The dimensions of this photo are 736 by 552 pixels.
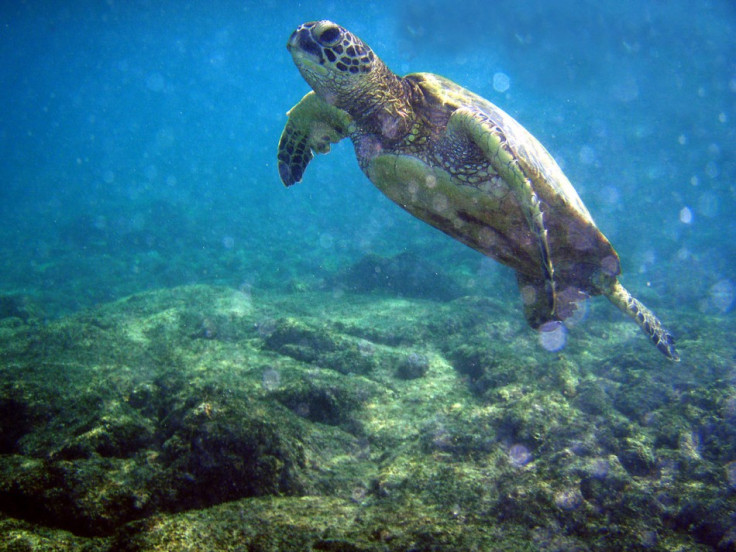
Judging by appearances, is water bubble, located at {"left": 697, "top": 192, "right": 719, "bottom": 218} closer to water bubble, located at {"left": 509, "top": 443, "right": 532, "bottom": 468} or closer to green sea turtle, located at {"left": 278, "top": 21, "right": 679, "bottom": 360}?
green sea turtle, located at {"left": 278, "top": 21, "right": 679, "bottom": 360}

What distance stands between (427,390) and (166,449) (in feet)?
10.7

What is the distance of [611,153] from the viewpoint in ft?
92.9

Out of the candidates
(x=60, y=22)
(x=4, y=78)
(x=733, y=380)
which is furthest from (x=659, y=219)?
(x=4, y=78)

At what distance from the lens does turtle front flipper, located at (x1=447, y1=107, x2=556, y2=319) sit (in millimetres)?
3082

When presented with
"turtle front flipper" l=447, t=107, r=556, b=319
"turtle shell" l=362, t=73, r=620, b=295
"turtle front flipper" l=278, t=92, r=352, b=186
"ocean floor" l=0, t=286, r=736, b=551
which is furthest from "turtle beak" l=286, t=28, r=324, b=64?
"ocean floor" l=0, t=286, r=736, b=551

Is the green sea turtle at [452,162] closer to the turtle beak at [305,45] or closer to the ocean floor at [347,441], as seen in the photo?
the turtle beak at [305,45]

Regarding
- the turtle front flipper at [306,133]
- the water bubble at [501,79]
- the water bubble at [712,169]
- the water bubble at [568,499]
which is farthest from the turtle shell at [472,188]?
the water bubble at [501,79]

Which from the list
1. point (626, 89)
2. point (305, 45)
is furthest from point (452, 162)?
point (626, 89)

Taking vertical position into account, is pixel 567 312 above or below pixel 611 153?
below

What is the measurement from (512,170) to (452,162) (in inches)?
25.7

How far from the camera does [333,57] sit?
3.36 metres

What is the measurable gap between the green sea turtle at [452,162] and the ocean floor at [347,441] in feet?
4.83

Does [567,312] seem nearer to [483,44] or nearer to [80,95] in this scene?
[483,44]

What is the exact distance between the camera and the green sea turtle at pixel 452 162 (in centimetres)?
326
